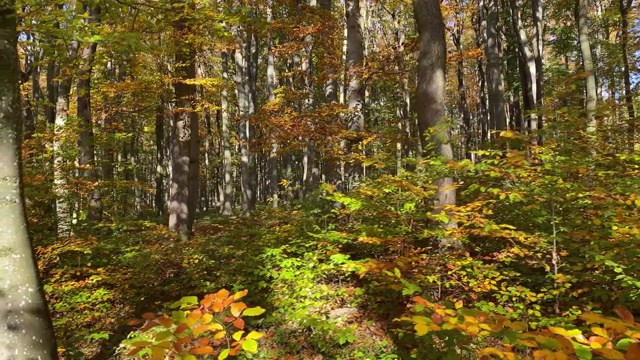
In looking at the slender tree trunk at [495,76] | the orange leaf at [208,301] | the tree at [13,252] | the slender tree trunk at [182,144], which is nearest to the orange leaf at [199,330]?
the orange leaf at [208,301]

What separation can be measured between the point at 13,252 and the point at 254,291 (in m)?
4.32

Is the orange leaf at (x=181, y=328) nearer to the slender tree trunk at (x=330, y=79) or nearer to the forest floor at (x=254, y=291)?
the forest floor at (x=254, y=291)

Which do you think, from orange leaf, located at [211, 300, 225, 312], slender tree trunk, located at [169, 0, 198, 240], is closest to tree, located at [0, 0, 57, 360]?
orange leaf, located at [211, 300, 225, 312]

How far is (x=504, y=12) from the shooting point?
22.3 metres

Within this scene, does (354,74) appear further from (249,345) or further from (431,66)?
(249,345)

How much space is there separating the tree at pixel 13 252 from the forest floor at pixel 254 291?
2304 millimetres

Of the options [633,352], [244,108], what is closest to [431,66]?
[633,352]

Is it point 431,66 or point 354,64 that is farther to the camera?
point 354,64

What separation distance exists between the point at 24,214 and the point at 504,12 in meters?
25.6

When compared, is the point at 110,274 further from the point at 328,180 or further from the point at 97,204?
the point at 328,180

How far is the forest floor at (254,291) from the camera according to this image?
529 cm

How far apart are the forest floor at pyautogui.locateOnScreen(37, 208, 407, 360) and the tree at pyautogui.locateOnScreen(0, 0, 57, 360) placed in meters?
2.30

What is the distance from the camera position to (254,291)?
6797 millimetres

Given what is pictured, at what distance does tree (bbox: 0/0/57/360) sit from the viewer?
2.78 m
